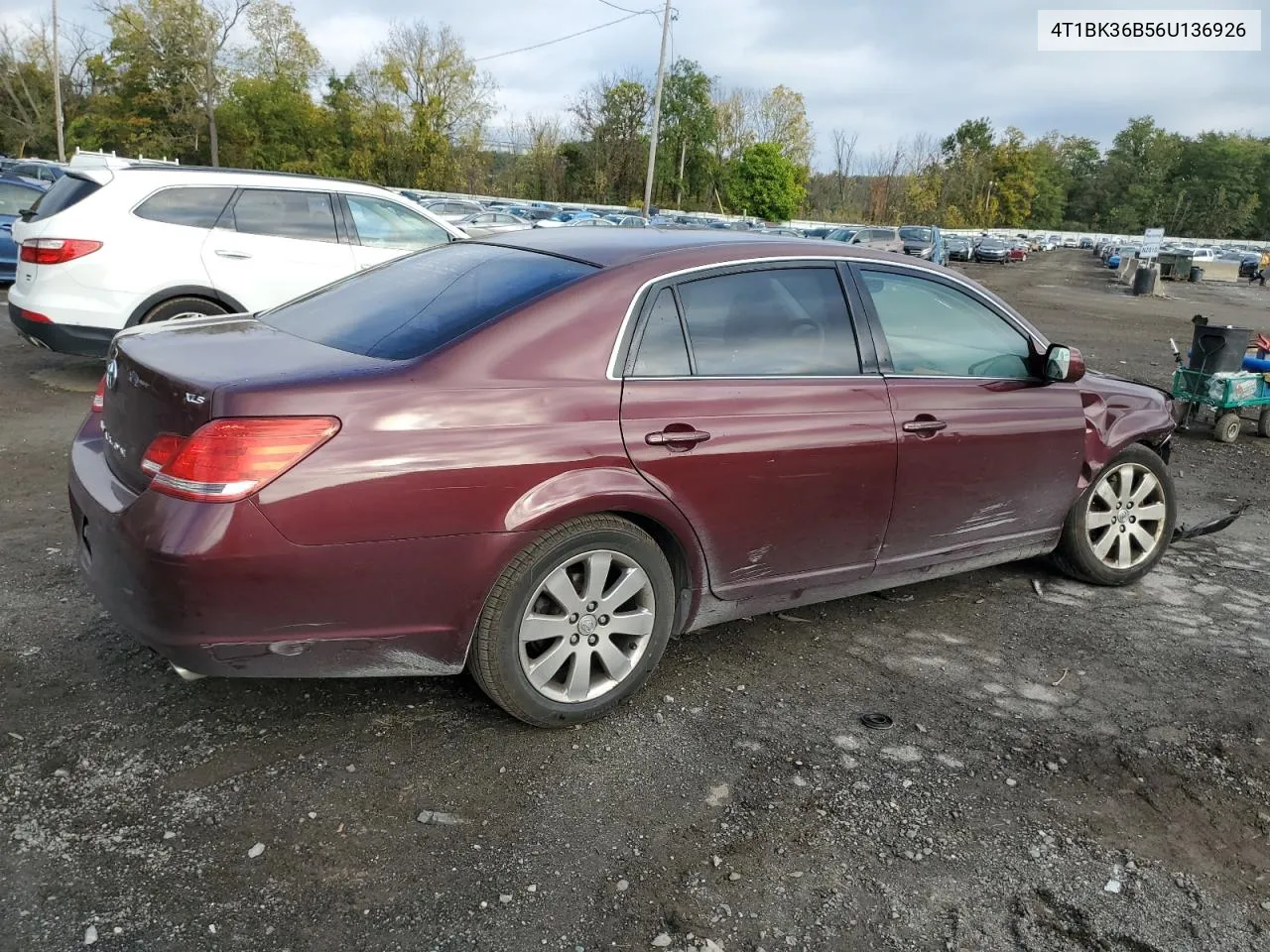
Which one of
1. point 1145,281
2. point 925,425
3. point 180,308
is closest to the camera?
point 925,425

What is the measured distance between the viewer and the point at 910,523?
3883 mm

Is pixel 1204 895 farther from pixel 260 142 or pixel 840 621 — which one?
pixel 260 142

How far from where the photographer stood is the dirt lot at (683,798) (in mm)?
2369

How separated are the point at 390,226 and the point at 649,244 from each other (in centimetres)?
561

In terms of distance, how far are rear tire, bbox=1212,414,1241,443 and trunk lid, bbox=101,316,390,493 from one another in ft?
27.4

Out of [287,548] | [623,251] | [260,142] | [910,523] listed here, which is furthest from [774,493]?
[260,142]

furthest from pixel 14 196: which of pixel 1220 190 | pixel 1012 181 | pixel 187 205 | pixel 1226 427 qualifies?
pixel 1220 190

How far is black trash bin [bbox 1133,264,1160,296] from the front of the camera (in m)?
33.6

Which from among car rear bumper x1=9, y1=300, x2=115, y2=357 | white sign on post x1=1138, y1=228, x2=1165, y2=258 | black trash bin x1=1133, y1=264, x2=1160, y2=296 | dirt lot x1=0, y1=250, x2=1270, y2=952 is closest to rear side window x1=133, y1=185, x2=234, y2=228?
car rear bumper x1=9, y1=300, x2=115, y2=357

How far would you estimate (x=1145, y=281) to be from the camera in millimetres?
33750

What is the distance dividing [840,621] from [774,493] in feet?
3.49

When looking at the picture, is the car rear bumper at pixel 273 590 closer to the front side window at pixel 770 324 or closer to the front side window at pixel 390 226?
the front side window at pixel 770 324

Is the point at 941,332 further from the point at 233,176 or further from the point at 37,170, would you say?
the point at 37,170

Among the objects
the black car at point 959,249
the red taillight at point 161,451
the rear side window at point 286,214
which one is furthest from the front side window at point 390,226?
the black car at point 959,249
